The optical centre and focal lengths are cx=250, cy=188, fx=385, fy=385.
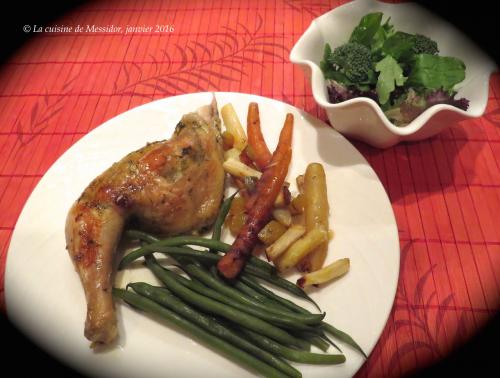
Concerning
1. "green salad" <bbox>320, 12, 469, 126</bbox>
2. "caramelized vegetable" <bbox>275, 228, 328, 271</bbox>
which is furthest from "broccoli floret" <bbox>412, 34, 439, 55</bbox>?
"caramelized vegetable" <bbox>275, 228, 328, 271</bbox>

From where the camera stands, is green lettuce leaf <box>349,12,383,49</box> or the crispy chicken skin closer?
the crispy chicken skin

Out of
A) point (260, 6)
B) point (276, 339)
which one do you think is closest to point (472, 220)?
point (276, 339)

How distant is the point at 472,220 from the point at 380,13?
1290mm

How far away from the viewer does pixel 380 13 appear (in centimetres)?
223

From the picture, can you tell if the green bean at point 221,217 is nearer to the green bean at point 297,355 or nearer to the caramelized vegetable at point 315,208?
the caramelized vegetable at point 315,208

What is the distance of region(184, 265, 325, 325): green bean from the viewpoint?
161cm

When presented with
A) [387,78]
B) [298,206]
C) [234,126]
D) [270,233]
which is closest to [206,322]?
[270,233]

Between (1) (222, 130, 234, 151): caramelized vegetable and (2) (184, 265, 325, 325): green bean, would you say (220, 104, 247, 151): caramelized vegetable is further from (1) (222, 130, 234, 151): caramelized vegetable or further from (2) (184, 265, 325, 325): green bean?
(2) (184, 265, 325, 325): green bean

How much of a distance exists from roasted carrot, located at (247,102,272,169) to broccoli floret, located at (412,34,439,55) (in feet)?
3.21

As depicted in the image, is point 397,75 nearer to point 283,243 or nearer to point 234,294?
point 283,243

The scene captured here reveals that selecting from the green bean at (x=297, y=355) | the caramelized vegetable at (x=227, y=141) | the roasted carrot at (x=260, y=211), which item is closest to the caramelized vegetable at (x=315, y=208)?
the roasted carrot at (x=260, y=211)

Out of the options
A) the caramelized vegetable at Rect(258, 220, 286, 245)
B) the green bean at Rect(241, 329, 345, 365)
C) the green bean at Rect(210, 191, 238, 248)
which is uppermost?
the green bean at Rect(210, 191, 238, 248)

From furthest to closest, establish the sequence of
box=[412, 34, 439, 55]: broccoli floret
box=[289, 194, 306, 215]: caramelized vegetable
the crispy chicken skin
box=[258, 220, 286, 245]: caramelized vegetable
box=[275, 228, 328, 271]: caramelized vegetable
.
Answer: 1. box=[412, 34, 439, 55]: broccoli floret
2. box=[289, 194, 306, 215]: caramelized vegetable
3. box=[258, 220, 286, 245]: caramelized vegetable
4. box=[275, 228, 328, 271]: caramelized vegetable
5. the crispy chicken skin

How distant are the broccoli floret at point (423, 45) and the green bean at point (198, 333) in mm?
1871
